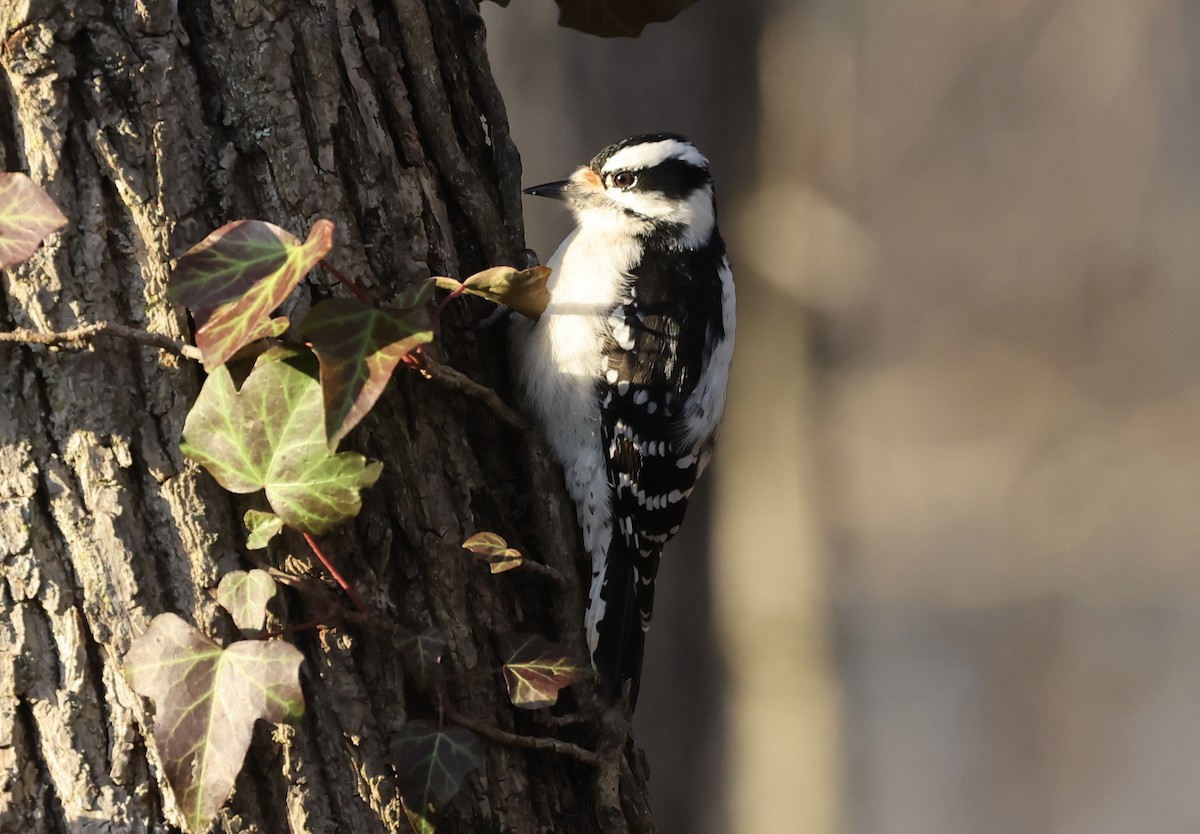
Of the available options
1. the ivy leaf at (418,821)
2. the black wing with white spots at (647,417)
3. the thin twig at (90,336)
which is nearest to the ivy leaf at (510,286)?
the thin twig at (90,336)

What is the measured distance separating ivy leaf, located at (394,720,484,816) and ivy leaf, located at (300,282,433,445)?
479 millimetres

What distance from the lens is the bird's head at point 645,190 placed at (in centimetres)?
254

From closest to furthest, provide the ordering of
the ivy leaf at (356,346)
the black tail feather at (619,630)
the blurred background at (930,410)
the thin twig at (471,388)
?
the ivy leaf at (356,346) → the thin twig at (471,388) → the black tail feather at (619,630) → the blurred background at (930,410)

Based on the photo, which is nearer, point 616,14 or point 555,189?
point 616,14

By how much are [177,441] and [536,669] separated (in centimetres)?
61

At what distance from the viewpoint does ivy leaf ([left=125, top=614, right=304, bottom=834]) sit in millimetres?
1269

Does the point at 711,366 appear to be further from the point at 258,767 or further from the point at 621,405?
the point at 258,767

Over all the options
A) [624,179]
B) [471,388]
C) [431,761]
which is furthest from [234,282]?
[624,179]

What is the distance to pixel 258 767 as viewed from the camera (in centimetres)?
142

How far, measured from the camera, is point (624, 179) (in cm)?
256

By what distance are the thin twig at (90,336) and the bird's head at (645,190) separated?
4.20ft

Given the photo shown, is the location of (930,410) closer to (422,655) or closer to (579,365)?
(579,365)

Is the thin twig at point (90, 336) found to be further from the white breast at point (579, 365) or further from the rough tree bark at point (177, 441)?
the white breast at point (579, 365)

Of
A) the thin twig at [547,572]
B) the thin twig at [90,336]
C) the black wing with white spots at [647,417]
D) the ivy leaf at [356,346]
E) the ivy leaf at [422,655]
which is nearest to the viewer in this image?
A: the ivy leaf at [356,346]
